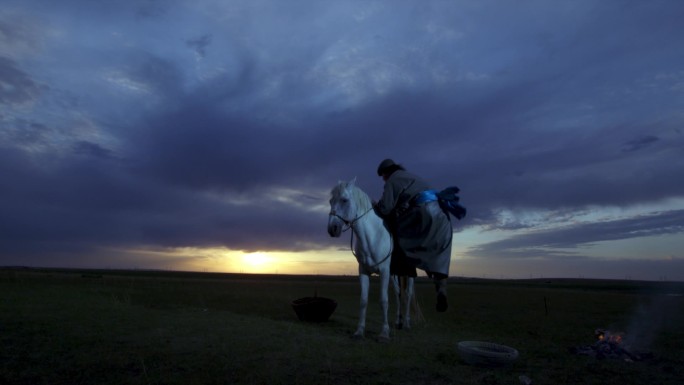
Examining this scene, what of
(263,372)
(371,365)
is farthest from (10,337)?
(371,365)

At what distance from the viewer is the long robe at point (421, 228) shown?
662cm

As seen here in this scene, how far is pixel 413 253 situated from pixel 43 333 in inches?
347

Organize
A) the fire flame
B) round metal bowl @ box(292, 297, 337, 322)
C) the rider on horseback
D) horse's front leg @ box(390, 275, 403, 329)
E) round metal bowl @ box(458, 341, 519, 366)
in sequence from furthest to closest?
round metal bowl @ box(292, 297, 337, 322) < horse's front leg @ box(390, 275, 403, 329) < the fire flame < round metal bowl @ box(458, 341, 519, 366) < the rider on horseback

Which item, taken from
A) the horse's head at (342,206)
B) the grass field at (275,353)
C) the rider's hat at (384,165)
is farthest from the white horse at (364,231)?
the grass field at (275,353)

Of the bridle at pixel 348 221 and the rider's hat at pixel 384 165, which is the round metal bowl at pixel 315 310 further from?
the rider's hat at pixel 384 165

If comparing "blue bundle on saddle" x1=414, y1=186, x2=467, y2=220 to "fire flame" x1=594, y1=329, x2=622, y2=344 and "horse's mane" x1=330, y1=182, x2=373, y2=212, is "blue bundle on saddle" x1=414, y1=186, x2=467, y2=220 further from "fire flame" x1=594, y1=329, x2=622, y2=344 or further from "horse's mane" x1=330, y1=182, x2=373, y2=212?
"fire flame" x1=594, y1=329, x2=622, y2=344

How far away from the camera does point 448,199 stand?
679 centimetres

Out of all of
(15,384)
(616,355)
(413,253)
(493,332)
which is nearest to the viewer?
(15,384)

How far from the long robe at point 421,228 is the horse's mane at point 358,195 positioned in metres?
2.50

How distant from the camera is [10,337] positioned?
9.64 m

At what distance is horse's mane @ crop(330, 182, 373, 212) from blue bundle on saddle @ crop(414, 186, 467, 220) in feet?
10.4

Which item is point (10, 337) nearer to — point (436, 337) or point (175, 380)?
point (175, 380)

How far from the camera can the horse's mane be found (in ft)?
32.4

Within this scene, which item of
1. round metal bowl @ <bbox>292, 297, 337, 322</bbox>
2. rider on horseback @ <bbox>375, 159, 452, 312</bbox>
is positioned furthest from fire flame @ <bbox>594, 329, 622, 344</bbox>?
round metal bowl @ <bbox>292, 297, 337, 322</bbox>
